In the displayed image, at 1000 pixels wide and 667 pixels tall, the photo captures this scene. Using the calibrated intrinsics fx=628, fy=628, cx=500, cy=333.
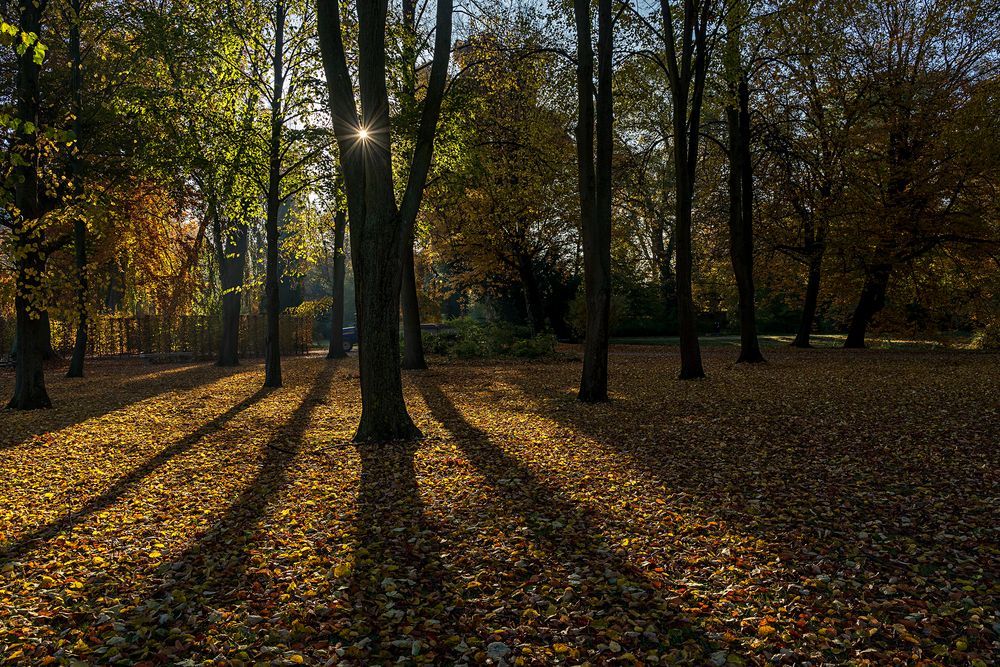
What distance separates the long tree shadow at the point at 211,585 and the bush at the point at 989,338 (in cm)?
2317

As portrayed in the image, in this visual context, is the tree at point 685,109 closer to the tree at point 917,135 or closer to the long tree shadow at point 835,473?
the long tree shadow at point 835,473

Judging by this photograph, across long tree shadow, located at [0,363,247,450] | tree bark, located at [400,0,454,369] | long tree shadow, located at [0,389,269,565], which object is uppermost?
tree bark, located at [400,0,454,369]

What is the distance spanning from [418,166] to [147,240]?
16.7 metres

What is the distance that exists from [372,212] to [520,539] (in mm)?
4685

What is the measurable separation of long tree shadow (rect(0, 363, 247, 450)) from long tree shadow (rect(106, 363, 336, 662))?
5.02m

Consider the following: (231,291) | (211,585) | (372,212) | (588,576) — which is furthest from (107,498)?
(231,291)

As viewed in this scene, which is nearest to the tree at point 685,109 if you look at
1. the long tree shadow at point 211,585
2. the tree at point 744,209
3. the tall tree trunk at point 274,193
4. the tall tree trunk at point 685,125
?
the tall tree trunk at point 685,125

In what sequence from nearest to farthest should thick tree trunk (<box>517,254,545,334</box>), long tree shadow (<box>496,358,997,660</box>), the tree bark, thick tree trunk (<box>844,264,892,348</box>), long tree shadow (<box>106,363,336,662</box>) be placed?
long tree shadow (<box>106,363,336,662</box>)
long tree shadow (<box>496,358,997,660</box>)
the tree bark
thick tree trunk (<box>844,264,892,348</box>)
thick tree trunk (<box>517,254,545,334</box>)

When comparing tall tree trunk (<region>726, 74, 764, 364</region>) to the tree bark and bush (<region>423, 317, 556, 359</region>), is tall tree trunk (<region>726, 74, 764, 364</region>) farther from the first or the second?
the tree bark

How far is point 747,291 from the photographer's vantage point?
55.0ft

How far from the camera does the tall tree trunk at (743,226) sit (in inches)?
642

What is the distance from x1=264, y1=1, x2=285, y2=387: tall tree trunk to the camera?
13984mm

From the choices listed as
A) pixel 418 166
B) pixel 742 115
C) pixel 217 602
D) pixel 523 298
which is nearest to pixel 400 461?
pixel 217 602

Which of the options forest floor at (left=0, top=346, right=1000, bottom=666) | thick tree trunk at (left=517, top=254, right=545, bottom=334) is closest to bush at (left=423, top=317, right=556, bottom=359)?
thick tree trunk at (left=517, top=254, right=545, bottom=334)
